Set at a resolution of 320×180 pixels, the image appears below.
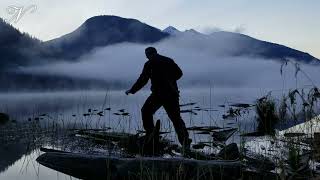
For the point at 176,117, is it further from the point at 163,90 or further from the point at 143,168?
the point at 143,168

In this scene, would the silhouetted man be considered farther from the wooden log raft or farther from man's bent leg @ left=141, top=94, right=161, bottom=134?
the wooden log raft

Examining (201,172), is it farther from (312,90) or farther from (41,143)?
(41,143)

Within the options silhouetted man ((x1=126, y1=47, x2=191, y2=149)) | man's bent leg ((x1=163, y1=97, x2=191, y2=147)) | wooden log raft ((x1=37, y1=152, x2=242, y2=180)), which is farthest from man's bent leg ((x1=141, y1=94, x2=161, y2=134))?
wooden log raft ((x1=37, y1=152, x2=242, y2=180))

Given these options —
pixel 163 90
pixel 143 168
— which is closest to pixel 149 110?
pixel 163 90

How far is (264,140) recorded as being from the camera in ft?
39.8

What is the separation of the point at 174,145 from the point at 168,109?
80 cm

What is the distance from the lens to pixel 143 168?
733 centimetres

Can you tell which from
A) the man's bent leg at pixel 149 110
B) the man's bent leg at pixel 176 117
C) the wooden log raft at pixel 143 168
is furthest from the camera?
the man's bent leg at pixel 149 110

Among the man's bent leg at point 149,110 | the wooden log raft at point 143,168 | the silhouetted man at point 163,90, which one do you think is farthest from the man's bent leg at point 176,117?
the wooden log raft at point 143,168

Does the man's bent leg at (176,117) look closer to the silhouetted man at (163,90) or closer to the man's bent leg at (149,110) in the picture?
the silhouetted man at (163,90)

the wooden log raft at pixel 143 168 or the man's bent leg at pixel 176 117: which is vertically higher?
the man's bent leg at pixel 176 117

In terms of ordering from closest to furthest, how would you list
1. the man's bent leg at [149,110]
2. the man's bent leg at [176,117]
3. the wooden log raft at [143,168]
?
the wooden log raft at [143,168]
the man's bent leg at [176,117]
the man's bent leg at [149,110]

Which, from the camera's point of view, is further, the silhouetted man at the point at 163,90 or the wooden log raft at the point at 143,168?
the silhouetted man at the point at 163,90

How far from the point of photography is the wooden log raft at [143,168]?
7.06 metres
